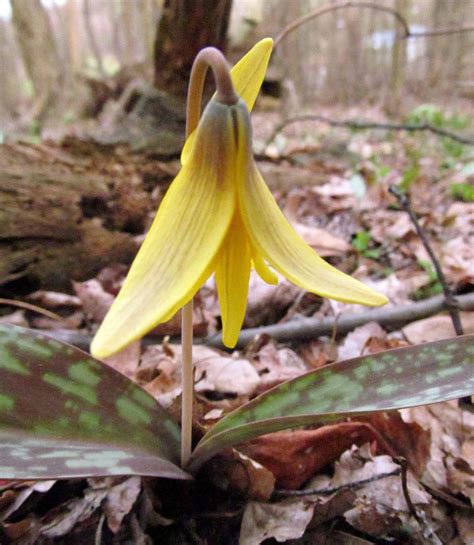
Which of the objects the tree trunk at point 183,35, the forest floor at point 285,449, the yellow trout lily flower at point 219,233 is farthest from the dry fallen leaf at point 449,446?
the tree trunk at point 183,35

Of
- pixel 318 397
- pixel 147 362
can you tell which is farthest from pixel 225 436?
pixel 147 362

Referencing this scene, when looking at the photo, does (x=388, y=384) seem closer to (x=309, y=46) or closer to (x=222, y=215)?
(x=222, y=215)

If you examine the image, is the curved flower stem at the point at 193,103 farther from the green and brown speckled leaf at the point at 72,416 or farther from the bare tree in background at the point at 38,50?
the bare tree in background at the point at 38,50

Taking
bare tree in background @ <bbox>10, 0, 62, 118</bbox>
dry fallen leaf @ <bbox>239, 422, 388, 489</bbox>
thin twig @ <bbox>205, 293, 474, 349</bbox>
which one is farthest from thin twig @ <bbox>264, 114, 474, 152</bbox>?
bare tree in background @ <bbox>10, 0, 62, 118</bbox>

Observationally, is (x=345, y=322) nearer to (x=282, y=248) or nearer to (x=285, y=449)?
(x=285, y=449)

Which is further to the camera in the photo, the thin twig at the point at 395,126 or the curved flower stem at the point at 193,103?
the thin twig at the point at 395,126

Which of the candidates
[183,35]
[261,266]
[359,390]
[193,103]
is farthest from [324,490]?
[183,35]

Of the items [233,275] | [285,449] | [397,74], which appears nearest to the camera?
[233,275]
